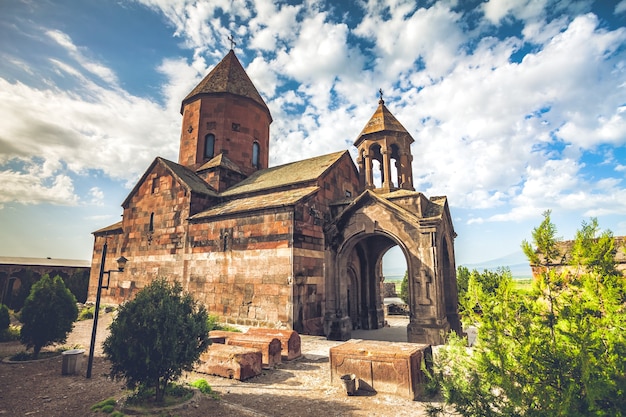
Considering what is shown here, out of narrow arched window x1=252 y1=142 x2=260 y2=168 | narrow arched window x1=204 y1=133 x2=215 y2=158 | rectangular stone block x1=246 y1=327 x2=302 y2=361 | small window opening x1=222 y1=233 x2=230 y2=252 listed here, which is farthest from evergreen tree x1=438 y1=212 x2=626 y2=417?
narrow arched window x1=204 y1=133 x2=215 y2=158

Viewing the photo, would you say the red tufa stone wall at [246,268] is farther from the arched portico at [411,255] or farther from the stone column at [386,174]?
the stone column at [386,174]

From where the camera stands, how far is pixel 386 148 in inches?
576

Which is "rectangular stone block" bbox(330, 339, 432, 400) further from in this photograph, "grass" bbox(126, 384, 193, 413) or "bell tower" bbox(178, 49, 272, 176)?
"bell tower" bbox(178, 49, 272, 176)

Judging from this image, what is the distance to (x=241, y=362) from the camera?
678cm

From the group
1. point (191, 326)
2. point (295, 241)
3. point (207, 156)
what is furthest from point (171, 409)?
point (207, 156)

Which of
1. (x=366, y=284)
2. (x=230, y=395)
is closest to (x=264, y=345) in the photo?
(x=230, y=395)

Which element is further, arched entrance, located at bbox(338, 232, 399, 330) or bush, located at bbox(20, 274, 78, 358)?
arched entrance, located at bbox(338, 232, 399, 330)

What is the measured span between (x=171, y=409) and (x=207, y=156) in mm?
15604

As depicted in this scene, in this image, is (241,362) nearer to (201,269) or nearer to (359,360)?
(359,360)

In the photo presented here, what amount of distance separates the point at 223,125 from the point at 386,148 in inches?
383

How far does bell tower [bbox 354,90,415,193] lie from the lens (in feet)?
47.6

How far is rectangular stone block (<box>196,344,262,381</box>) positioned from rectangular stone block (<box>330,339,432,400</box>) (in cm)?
177

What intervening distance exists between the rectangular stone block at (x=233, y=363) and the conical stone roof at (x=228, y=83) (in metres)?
15.8

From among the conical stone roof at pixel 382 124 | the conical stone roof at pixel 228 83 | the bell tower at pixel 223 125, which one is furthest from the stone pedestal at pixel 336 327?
the conical stone roof at pixel 228 83
